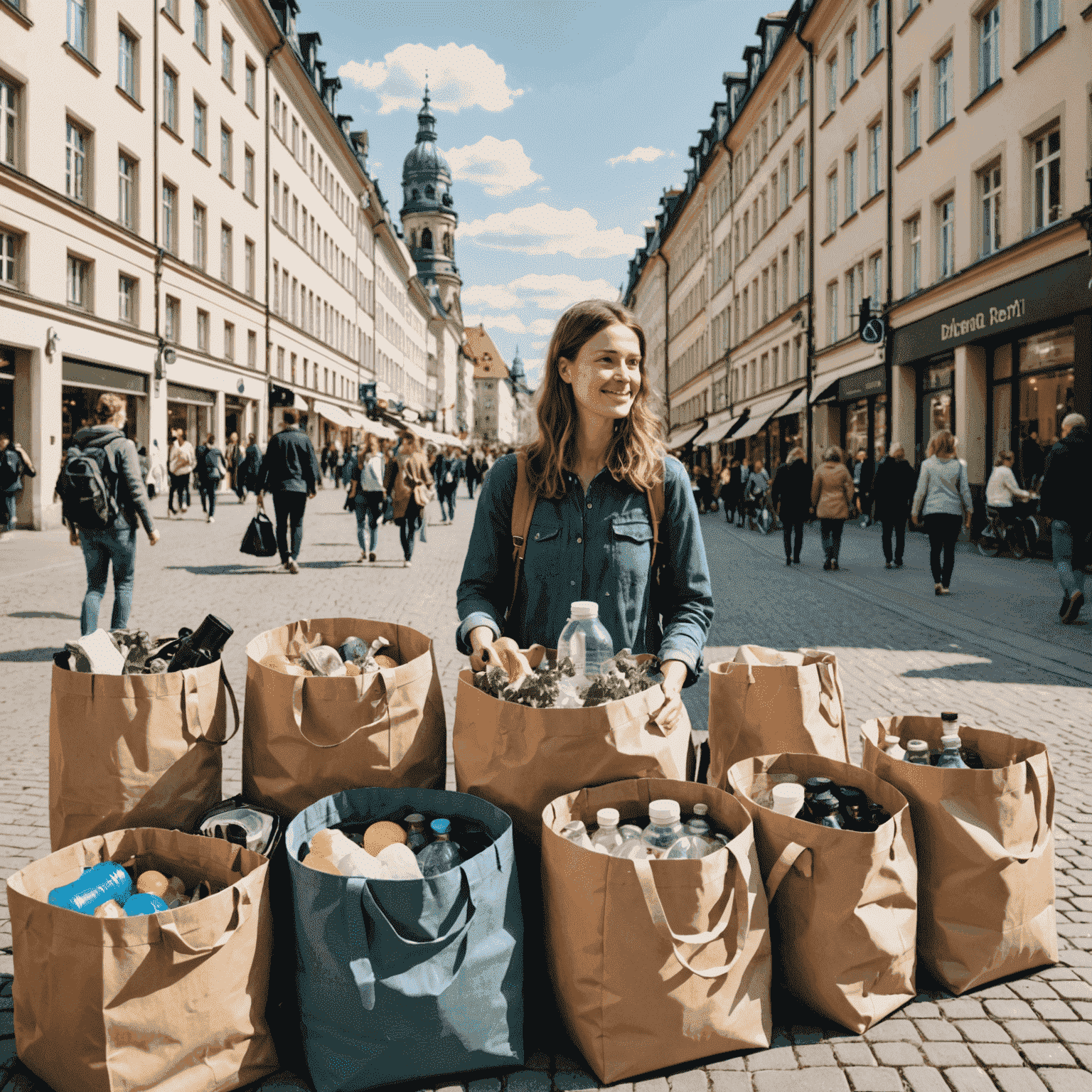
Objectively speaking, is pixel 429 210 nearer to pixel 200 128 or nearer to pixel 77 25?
pixel 200 128

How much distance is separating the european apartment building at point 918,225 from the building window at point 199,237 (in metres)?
17.6

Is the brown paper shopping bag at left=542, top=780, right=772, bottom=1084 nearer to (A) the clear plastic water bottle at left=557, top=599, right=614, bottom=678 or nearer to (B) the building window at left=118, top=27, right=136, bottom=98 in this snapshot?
(A) the clear plastic water bottle at left=557, top=599, right=614, bottom=678

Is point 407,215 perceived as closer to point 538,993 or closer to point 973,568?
point 973,568

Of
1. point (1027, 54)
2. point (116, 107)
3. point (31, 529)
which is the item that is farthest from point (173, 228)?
point (1027, 54)

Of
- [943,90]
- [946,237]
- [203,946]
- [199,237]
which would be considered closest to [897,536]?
[946,237]

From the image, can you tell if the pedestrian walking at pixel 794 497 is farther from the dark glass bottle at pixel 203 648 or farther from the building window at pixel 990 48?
the dark glass bottle at pixel 203 648

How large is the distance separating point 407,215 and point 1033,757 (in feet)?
384

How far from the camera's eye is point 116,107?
866 inches

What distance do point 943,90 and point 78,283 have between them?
18.2 metres

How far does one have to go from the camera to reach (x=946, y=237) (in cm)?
2020

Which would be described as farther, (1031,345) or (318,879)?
(1031,345)

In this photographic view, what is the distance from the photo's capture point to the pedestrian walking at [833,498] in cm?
1390

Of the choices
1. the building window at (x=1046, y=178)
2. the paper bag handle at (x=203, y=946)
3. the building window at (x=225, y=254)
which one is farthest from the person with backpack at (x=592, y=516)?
the building window at (x=225, y=254)

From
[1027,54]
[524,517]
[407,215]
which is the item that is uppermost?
[407,215]
